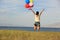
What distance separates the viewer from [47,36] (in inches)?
204

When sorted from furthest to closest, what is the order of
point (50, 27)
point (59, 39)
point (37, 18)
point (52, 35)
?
point (50, 27) < point (37, 18) < point (52, 35) < point (59, 39)

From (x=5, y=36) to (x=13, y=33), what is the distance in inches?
10.9

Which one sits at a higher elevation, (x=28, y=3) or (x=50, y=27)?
(x=28, y=3)

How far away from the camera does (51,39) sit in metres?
4.96

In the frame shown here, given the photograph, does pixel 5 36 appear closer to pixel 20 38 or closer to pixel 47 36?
pixel 20 38

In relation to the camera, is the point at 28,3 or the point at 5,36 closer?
the point at 5,36

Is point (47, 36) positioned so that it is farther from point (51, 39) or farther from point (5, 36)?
point (5, 36)

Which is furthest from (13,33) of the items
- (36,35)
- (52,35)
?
(52,35)

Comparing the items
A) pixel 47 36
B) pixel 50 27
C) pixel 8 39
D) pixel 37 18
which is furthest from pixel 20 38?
pixel 50 27

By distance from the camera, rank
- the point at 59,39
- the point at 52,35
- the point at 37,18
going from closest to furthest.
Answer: the point at 59,39
the point at 52,35
the point at 37,18

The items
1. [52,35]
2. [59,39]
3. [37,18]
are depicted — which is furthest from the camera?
[37,18]

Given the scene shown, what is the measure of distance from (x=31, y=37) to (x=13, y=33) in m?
0.53

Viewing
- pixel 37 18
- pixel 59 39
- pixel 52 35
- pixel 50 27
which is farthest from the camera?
pixel 50 27

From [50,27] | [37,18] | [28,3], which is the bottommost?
[50,27]
